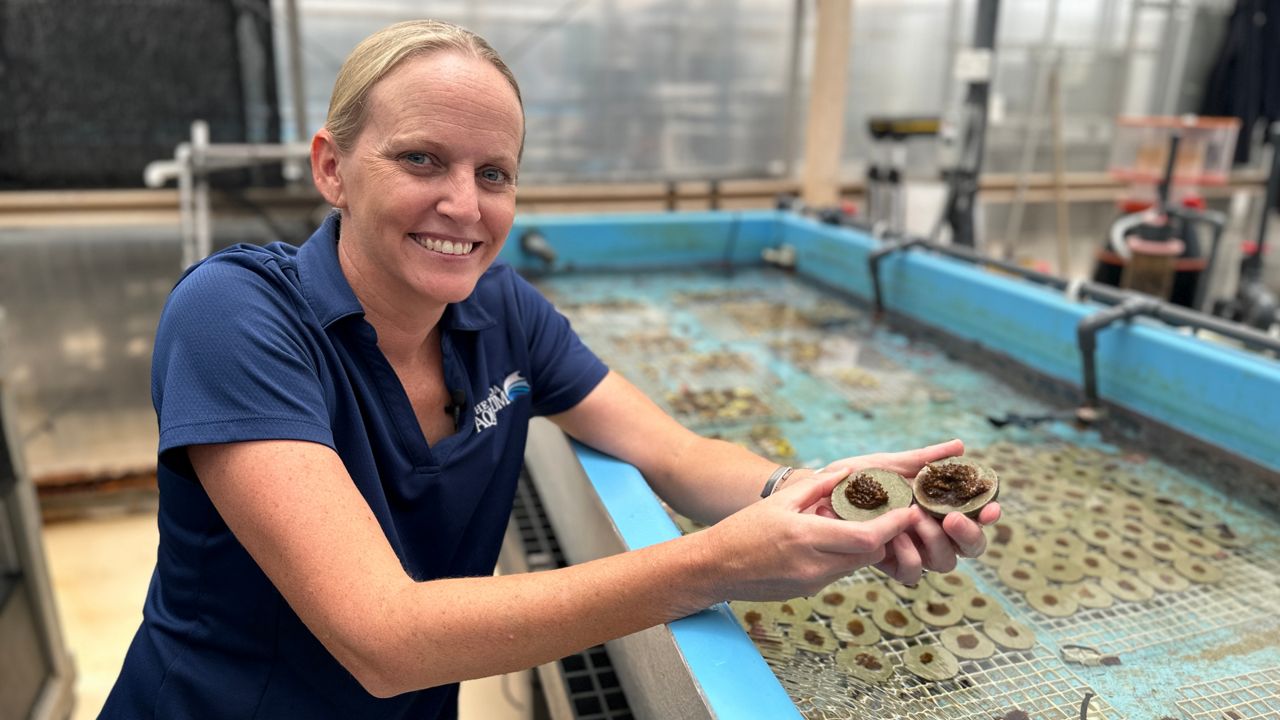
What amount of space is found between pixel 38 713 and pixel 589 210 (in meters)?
2.95

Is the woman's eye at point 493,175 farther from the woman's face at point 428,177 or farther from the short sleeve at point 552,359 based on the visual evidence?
the short sleeve at point 552,359

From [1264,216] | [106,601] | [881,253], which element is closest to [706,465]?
[881,253]

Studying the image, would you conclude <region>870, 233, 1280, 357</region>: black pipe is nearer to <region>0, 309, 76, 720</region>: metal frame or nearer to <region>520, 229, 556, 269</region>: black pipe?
<region>520, 229, 556, 269</region>: black pipe

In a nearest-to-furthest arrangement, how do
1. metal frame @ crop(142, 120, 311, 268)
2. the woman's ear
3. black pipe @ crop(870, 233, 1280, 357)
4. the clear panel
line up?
the woman's ear < black pipe @ crop(870, 233, 1280, 357) < metal frame @ crop(142, 120, 311, 268) < the clear panel

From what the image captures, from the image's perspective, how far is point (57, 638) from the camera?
2.21 meters

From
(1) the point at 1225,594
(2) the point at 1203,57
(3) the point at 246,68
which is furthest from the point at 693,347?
(2) the point at 1203,57

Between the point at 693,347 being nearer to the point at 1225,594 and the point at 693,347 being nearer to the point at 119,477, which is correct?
the point at 1225,594

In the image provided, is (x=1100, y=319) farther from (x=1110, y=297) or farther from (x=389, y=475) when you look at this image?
(x=389, y=475)

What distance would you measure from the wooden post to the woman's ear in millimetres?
2973

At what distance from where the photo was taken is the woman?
79 cm

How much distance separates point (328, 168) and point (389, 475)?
39 centimetres

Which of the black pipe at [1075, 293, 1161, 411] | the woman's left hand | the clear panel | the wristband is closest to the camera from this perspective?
the woman's left hand

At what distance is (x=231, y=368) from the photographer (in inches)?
31.4

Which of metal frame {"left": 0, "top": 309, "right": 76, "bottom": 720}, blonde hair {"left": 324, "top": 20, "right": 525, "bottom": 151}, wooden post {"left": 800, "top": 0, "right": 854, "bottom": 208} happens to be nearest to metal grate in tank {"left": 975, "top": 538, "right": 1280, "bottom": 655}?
blonde hair {"left": 324, "top": 20, "right": 525, "bottom": 151}
